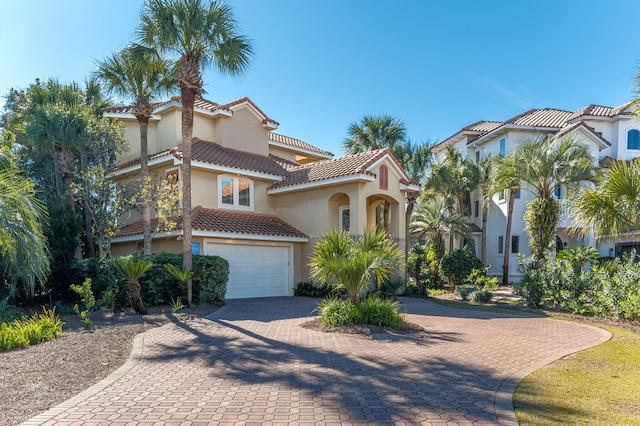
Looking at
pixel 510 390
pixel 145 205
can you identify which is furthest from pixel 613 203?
pixel 145 205

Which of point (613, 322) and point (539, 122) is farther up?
point (539, 122)

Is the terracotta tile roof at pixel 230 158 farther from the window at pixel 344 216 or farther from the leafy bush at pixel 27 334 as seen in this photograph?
the leafy bush at pixel 27 334

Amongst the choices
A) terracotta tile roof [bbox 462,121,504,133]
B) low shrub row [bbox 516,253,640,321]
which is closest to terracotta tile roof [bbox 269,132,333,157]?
terracotta tile roof [bbox 462,121,504,133]

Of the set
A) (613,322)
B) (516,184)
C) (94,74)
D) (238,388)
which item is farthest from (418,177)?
(238,388)

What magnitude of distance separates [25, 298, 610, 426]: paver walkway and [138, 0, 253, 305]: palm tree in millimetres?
6255

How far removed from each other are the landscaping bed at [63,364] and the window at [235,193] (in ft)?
29.7

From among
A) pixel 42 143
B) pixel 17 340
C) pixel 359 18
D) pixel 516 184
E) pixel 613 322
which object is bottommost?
pixel 613 322

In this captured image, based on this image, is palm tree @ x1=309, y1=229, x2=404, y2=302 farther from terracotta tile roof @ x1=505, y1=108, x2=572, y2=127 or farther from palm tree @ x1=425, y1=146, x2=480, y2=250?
terracotta tile roof @ x1=505, y1=108, x2=572, y2=127

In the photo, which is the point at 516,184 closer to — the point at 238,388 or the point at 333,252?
the point at 333,252

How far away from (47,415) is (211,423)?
192 centimetres

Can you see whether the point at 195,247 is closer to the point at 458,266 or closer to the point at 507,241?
the point at 458,266

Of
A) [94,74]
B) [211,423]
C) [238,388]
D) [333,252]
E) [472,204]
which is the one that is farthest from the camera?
[472,204]

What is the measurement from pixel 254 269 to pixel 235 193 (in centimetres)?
378

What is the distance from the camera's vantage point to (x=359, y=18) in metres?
17.2
